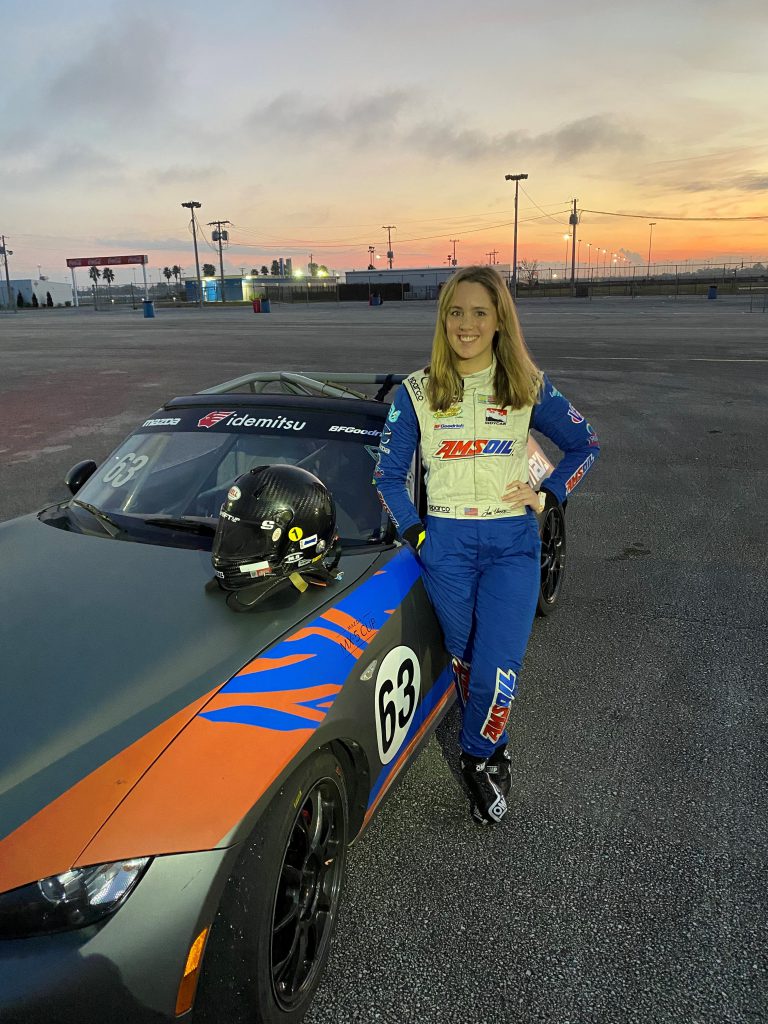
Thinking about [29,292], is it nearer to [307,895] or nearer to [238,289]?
[238,289]

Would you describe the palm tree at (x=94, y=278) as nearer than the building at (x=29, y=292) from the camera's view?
Yes

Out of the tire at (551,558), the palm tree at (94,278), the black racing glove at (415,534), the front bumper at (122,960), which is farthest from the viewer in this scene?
Answer: the palm tree at (94,278)

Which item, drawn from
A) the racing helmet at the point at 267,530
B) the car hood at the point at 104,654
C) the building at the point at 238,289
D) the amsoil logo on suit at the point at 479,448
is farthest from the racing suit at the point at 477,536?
the building at the point at 238,289

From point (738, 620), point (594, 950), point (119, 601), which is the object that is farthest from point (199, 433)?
point (738, 620)

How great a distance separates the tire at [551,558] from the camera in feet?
14.1

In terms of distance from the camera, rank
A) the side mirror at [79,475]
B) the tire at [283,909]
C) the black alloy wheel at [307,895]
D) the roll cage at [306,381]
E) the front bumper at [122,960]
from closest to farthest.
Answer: the front bumper at [122,960] < the tire at [283,909] < the black alloy wheel at [307,895] < the side mirror at [79,475] < the roll cage at [306,381]

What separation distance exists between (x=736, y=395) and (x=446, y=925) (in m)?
11.8

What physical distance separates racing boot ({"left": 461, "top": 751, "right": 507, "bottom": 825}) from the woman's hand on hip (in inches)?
38.3

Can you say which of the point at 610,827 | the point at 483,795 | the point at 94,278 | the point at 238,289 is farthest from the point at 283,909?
the point at 94,278

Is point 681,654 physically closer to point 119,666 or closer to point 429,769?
point 429,769

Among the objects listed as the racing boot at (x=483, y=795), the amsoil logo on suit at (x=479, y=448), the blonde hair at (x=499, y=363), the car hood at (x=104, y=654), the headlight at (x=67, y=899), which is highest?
the blonde hair at (x=499, y=363)

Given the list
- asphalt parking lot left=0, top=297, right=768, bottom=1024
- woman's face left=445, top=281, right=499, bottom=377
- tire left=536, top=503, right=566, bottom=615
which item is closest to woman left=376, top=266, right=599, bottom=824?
woman's face left=445, top=281, right=499, bottom=377

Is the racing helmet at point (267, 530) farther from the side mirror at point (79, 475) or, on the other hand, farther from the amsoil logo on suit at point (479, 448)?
the side mirror at point (79, 475)

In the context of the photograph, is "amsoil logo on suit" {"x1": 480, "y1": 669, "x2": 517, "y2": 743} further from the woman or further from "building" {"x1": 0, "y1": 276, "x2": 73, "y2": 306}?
"building" {"x1": 0, "y1": 276, "x2": 73, "y2": 306}
